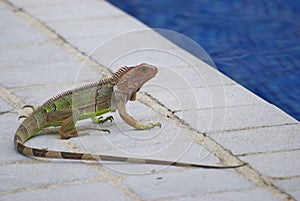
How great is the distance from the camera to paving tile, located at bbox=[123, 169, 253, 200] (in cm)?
350

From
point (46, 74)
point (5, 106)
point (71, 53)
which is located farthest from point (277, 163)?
point (71, 53)

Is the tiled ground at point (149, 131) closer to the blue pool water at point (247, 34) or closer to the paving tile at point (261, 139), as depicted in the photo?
the paving tile at point (261, 139)

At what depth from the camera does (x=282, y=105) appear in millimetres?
5133

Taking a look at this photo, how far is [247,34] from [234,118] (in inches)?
90.9

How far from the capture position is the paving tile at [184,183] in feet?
11.5

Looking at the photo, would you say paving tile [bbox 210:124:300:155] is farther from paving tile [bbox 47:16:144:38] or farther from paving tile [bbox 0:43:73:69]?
paving tile [bbox 47:16:144:38]

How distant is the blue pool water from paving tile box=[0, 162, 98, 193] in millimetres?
1728

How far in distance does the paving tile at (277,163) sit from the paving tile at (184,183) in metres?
0.14

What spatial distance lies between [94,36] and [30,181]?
8.09 feet

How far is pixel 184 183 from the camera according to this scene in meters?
3.59

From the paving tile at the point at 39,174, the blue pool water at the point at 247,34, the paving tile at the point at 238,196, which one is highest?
the blue pool water at the point at 247,34

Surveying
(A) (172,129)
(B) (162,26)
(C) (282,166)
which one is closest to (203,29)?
(B) (162,26)

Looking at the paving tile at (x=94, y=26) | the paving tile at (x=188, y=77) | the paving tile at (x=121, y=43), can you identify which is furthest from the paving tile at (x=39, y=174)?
the paving tile at (x=94, y=26)

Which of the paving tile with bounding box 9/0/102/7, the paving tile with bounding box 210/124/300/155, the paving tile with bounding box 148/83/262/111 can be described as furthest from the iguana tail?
the paving tile with bounding box 9/0/102/7
